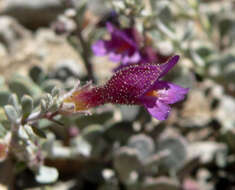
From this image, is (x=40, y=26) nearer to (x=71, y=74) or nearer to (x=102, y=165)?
(x=71, y=74)

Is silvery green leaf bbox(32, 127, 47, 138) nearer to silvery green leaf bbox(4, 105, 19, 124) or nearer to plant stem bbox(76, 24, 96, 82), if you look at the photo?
silvery green leaf bbox(4, 105, 19, 124)

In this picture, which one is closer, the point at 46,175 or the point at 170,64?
the point at 170,64

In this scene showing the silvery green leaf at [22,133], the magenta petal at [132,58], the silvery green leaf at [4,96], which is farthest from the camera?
the magenta petal at [132,58]

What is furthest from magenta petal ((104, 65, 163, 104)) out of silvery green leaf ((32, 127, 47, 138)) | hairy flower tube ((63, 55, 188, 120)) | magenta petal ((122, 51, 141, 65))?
magenta petal ((122, 51, 141, 65))

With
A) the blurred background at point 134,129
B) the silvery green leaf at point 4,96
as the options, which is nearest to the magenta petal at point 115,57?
the blurred background at point 134,129

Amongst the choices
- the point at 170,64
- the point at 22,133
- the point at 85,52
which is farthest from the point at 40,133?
the point at 85,52

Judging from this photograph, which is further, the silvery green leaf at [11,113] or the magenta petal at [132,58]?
the magenta petal at [132,58]

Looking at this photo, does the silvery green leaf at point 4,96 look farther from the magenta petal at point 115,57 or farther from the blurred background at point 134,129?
the magenta petal at point 115,57

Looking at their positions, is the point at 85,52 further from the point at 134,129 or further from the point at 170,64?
the point at 170,64
